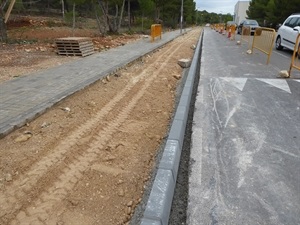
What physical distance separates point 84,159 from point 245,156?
2075mm

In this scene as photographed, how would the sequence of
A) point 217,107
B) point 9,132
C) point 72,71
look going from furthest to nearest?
point 72,71
point 217,107
point 9,132

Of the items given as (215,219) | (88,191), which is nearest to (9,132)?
(88,191)

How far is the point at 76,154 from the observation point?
11.6 ft

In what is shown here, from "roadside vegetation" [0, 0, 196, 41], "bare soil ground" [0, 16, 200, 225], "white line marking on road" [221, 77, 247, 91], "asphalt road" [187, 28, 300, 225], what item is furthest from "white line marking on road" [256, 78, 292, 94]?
"roadside vegetation" [0, 0, 196, 41]

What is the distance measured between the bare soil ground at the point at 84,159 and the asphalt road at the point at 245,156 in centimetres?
63

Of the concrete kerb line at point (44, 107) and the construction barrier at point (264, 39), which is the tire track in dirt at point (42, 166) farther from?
the construction barrier at point (264, 39)

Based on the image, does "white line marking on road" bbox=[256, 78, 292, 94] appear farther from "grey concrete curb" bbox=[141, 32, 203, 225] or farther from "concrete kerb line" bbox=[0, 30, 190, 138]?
"concrete kerb line" bbox=[0, 30, 190, 138]

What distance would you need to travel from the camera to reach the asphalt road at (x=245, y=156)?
2707 mm

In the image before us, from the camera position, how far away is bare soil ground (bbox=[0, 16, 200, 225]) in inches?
103

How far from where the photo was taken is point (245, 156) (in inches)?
144

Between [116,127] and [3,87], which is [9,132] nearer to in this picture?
[116,127]

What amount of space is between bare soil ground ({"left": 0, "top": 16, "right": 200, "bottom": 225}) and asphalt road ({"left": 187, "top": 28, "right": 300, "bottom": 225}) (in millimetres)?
632

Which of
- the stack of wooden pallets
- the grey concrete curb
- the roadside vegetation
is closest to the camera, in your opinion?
the grey concrete curb

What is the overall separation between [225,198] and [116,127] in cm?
211
